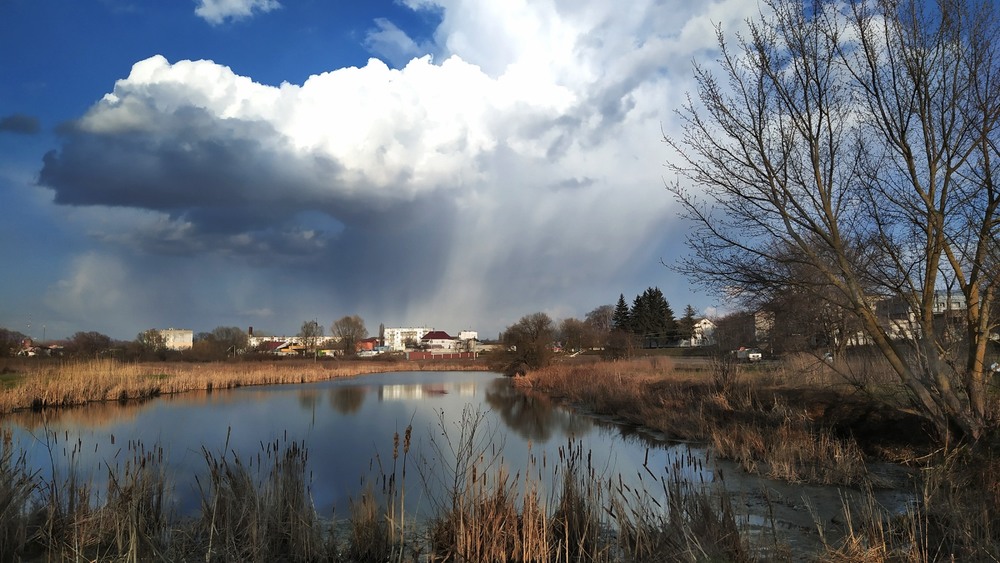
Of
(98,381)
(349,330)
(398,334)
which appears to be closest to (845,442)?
(98,381)

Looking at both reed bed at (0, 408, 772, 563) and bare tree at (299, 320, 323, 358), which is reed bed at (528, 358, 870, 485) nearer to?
reed bed at (0, 408, 772, 563)

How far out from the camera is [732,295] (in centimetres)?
922

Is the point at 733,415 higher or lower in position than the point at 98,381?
lower

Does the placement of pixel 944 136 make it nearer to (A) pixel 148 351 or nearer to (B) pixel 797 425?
(B) pixel 797 425

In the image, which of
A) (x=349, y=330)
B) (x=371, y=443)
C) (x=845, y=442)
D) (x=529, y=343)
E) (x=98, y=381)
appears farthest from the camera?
(x=349, y=330)

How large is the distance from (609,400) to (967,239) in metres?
15.8

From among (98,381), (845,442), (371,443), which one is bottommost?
(371,443)

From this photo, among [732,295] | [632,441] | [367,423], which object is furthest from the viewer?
[367,423]

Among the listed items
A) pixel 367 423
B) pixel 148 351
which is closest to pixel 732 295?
pixel 367 423

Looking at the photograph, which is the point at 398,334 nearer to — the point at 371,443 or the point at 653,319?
the point at 653,319

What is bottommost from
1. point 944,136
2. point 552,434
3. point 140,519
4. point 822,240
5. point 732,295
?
point 552,434

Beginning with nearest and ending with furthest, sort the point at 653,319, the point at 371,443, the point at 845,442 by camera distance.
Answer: the point at 845,442 → the point at 371,443 → the point at 653,319

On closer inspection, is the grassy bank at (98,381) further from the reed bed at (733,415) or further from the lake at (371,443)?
the reed bed at (733,415)

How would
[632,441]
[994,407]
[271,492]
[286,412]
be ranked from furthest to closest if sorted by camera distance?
[286,412] → [632,441] → [994,407] → [271,492]
